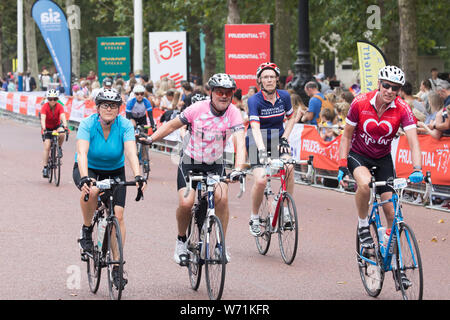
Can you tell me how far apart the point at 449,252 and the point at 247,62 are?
550 inches

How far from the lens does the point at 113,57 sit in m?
35.6

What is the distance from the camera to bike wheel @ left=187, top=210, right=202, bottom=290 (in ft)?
26.3

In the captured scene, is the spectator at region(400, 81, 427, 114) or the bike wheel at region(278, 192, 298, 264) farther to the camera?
the spectator at region(400, 81, 427, 114)

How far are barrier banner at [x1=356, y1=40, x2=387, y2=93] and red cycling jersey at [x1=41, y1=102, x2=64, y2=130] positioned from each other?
5.75 meters

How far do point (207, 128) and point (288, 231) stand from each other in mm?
1989

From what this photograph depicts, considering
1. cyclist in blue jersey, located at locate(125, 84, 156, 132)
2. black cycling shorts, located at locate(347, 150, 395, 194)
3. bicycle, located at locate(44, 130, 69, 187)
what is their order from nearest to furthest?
black cycling shorts, located at locate(347, 150, 395, 194)
bicycle, located at locate(44, 130, 69, 187)
cyclist in blue jersey, located at locate(125, 84, 156, 132)

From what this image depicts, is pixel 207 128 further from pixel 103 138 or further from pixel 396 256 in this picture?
pixel 396 256

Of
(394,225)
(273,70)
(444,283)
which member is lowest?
(444,283)

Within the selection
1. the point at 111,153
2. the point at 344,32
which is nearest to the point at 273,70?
the point at 111,153

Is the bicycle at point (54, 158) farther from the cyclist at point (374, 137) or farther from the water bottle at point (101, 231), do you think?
the cyclist at point (374, 137)

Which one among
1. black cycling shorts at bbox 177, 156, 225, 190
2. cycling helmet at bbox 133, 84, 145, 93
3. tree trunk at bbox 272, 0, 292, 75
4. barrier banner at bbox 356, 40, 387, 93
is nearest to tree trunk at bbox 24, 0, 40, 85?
tree trunk at bbox 272, 0, 292, 75

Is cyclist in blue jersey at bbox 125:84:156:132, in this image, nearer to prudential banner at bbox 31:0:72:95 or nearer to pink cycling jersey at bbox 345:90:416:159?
pink cycling jersey at bbox 345:90:416:159

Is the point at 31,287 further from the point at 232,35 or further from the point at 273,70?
the point at 232,35

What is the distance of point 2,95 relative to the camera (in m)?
42.5
